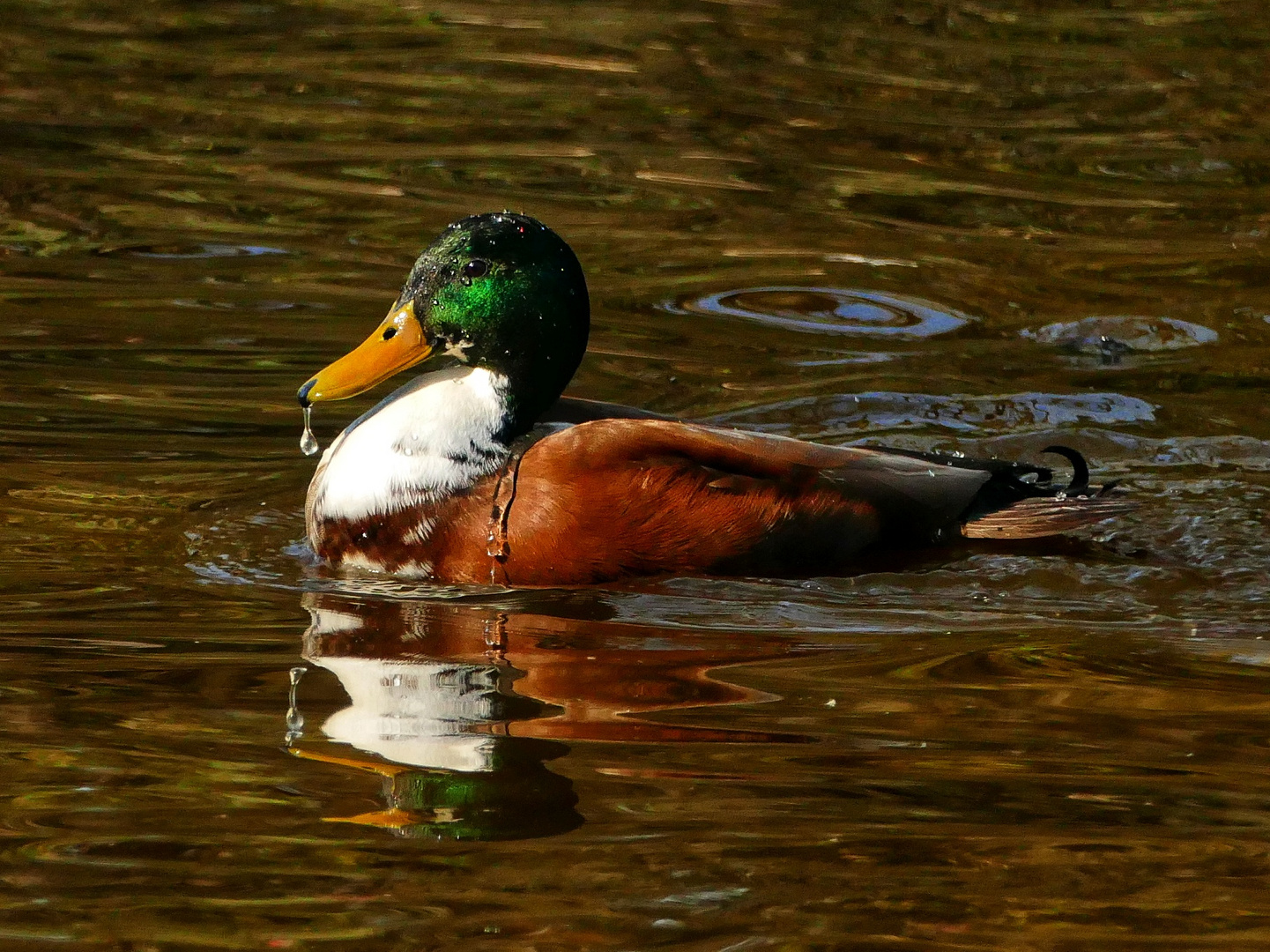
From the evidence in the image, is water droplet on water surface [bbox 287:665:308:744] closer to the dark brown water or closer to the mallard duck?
the dark brown water

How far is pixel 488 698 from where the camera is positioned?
17.2ft

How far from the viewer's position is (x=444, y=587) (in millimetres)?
6508

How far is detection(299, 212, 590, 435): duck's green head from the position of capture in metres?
6.83

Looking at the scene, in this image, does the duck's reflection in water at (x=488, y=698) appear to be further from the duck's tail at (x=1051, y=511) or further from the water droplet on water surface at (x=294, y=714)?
the duck's tail at (x=1051, y=511)

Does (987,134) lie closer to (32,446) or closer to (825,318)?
(825,318)

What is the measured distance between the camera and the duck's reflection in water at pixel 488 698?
176 inches

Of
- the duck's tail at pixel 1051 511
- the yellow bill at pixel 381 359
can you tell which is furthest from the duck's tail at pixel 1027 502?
the yellow bill at pixel 381 359

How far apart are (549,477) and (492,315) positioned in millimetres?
675

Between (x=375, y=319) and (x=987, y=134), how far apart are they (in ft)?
16.5

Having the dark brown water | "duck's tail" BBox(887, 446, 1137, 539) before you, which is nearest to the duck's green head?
the dark brown water

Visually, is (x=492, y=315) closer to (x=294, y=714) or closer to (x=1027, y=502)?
(x=1027, y=502)

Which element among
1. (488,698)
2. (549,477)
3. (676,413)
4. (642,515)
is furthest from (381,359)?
(676,413)

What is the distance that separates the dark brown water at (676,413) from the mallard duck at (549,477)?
0.15m

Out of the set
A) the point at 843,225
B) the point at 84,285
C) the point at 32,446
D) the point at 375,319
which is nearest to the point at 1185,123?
the point at 843,225
